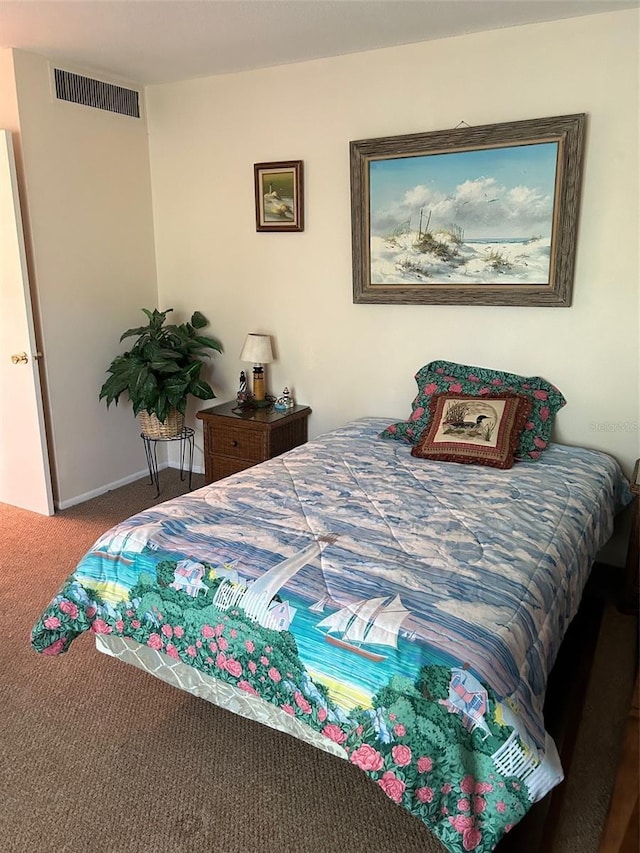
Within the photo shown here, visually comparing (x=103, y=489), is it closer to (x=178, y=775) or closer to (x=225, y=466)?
(x=225, y=466)

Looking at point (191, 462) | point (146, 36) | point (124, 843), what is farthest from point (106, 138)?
point (124, 843)

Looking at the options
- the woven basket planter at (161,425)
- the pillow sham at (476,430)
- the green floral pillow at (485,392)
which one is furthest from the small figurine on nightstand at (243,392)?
the pillow sham at (476,430)

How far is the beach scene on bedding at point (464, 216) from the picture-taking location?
2.97m

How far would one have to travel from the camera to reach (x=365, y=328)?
359cm

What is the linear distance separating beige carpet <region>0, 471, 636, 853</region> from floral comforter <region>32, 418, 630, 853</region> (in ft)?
0.98

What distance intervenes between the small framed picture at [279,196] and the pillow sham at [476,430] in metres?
1.46

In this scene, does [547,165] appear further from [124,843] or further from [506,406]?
[124,843]

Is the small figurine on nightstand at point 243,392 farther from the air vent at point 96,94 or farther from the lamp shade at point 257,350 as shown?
the air vent at point 96,94

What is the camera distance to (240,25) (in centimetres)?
289

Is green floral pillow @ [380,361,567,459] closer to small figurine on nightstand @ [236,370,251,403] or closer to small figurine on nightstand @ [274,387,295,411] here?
small figurine on nightstand @ [274,387,295,411]

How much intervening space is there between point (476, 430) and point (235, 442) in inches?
56.0

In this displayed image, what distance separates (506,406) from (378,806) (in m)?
1.74

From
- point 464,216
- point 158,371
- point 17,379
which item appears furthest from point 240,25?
point 17,379

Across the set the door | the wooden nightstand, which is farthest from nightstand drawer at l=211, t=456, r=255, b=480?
the door
